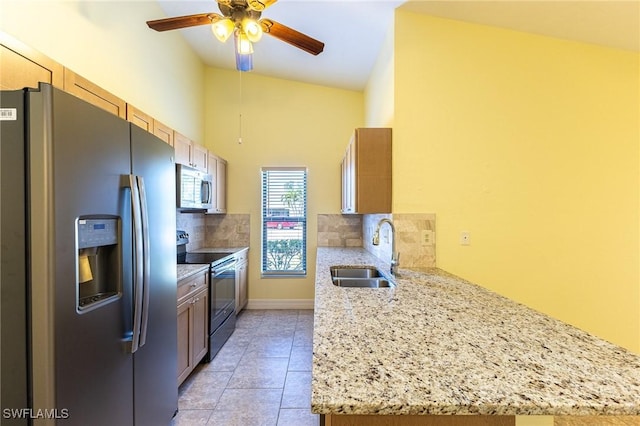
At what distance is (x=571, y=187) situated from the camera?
2.27m

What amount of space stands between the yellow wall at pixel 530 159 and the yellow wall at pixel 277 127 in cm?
190

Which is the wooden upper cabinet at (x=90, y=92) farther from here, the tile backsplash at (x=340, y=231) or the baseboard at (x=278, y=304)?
the baseboard at (x=278, y=304)

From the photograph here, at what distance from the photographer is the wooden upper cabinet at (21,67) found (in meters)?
1.20

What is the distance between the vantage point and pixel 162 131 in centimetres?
250

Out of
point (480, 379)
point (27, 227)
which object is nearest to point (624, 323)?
point (480, 379)

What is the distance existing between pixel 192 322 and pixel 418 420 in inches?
80.4

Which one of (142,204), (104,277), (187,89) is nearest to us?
(104,277)

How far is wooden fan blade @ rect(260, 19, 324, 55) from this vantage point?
194 cm

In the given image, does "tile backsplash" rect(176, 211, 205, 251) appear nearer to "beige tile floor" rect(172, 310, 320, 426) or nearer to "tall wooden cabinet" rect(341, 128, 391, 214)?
"beige tile floor" rect(172, 310, 320, 426)

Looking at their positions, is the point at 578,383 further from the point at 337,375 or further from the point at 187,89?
the point at 187,89

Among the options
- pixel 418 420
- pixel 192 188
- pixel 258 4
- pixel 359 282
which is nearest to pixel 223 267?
pixel 192 188

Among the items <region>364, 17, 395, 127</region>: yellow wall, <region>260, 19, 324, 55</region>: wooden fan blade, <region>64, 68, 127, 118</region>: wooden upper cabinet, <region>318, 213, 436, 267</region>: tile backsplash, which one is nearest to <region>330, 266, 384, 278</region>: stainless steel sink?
<region>318, 213, 436, 267</region>: tile backsplash

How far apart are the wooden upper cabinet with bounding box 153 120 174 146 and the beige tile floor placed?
208 cm

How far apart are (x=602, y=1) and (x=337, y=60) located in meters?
2.21
